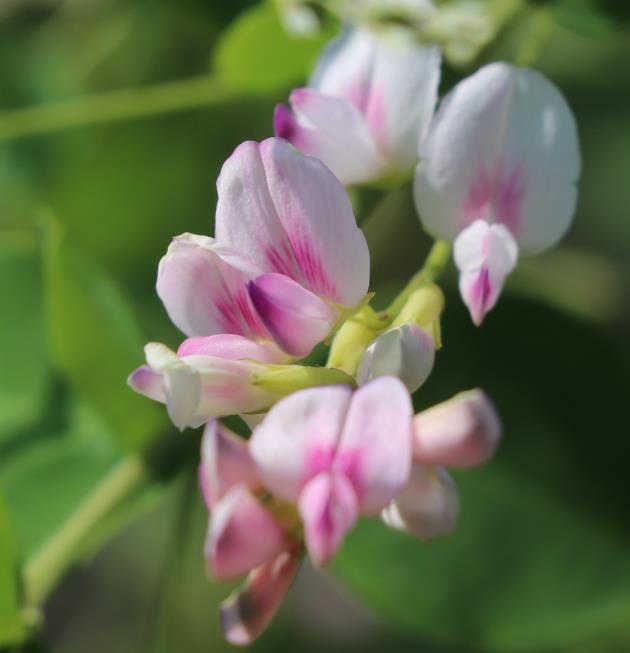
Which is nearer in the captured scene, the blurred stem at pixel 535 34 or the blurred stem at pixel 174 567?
the blurred stem at pixel 535 34

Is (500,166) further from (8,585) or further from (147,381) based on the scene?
(8,585)

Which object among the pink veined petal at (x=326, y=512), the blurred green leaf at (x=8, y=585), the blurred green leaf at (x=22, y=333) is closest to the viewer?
the pink veined petal at (x=326, y=512)

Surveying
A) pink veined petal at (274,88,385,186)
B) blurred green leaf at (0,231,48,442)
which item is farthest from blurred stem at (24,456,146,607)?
pink veined petal at (274,88,385,186)

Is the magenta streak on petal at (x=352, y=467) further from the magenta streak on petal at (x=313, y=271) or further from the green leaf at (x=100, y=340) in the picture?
the green leaf at (x=100, y=340)

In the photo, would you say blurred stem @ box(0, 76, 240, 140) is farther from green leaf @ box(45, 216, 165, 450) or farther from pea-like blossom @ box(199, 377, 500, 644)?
pea-like blossom @ box(199, 377, 500, 644)

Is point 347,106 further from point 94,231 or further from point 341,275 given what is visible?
point 94,231

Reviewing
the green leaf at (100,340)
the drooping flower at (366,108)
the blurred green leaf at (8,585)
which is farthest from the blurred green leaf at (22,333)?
the drooping flower at (366,108)
